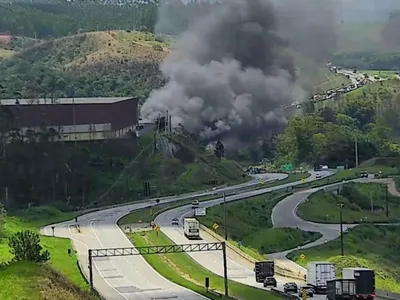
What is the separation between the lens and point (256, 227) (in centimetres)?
8388

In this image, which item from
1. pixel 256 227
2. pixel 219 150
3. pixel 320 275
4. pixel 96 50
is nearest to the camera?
pixel 320 275

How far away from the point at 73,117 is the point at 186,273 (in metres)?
45.8

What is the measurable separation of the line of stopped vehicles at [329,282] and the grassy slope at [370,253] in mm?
3688

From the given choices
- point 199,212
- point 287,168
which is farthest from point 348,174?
point 199,212

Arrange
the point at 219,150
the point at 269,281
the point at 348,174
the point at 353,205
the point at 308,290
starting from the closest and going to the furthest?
1. the point at 308,290
2. the point at 269,281
3. the point at 353,205
4. the point at 348,174
5. the point at 219,150

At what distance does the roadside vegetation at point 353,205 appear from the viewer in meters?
90.4

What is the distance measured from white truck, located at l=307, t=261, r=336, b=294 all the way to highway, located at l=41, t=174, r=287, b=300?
680cm

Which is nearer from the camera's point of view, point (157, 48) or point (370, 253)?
point (370, 253)

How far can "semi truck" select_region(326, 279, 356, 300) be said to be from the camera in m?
47.8

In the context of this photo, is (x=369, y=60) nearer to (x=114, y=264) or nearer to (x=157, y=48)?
(x=157, y=48)

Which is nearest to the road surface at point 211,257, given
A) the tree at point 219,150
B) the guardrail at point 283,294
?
the guardrail at point 283,294

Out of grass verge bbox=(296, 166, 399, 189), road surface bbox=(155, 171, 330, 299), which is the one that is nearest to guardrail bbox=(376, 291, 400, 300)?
road surface bbox=(155, 171, 330, 299)

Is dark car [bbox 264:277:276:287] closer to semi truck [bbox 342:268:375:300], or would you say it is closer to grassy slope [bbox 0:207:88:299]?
semi truck [bbox 342:268:375:300]

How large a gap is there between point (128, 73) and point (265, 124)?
1077 inches
